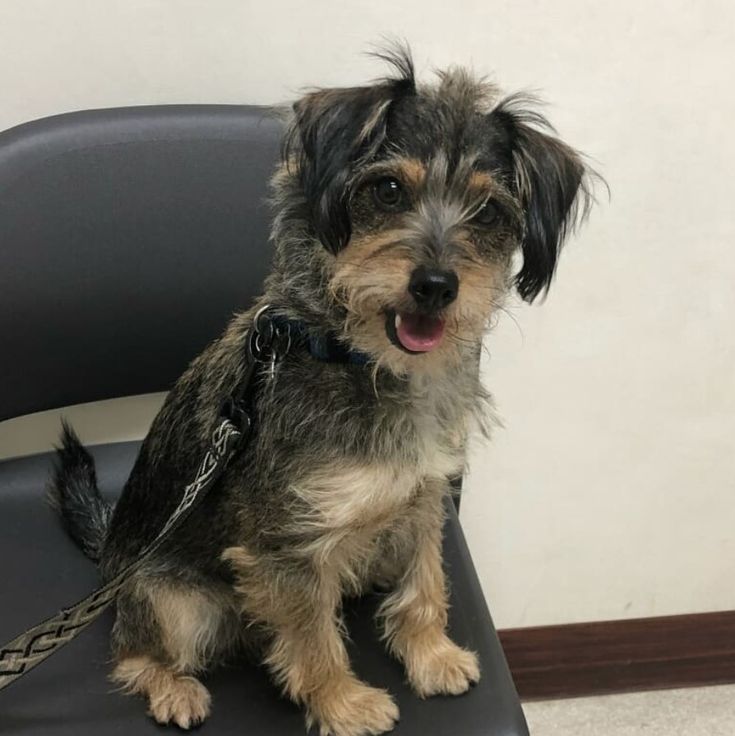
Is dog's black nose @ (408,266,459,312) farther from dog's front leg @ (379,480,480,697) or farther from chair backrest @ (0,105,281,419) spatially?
chair backrest @ (0,105,281,419)

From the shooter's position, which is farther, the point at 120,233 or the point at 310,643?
the point at 120,233

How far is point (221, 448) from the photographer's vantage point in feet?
3.46

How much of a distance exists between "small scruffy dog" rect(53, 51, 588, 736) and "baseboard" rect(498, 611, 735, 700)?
745mm

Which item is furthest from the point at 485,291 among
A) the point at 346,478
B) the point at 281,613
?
the point at 281,613

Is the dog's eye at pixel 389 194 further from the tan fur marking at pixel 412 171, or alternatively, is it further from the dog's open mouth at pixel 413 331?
the dog's open mouth at pixel 413 331

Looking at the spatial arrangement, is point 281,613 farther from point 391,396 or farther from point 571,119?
point 571,119

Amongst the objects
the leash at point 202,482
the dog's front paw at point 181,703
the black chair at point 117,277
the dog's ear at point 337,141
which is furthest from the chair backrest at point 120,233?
the dog's front paw at point 181,703

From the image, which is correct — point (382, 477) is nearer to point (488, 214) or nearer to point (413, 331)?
point (413, 331)

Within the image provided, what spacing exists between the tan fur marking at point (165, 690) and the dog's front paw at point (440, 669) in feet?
0.84

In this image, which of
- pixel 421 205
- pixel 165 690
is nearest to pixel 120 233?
pixel 421 205

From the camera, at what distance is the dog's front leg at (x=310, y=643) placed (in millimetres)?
1072

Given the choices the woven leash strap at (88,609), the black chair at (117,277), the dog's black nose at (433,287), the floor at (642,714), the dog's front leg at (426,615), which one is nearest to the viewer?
the dog's black nose at (433,287)

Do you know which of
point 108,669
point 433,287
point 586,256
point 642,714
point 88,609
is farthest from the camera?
point 642,714

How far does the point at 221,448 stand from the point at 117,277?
36 centimetres
